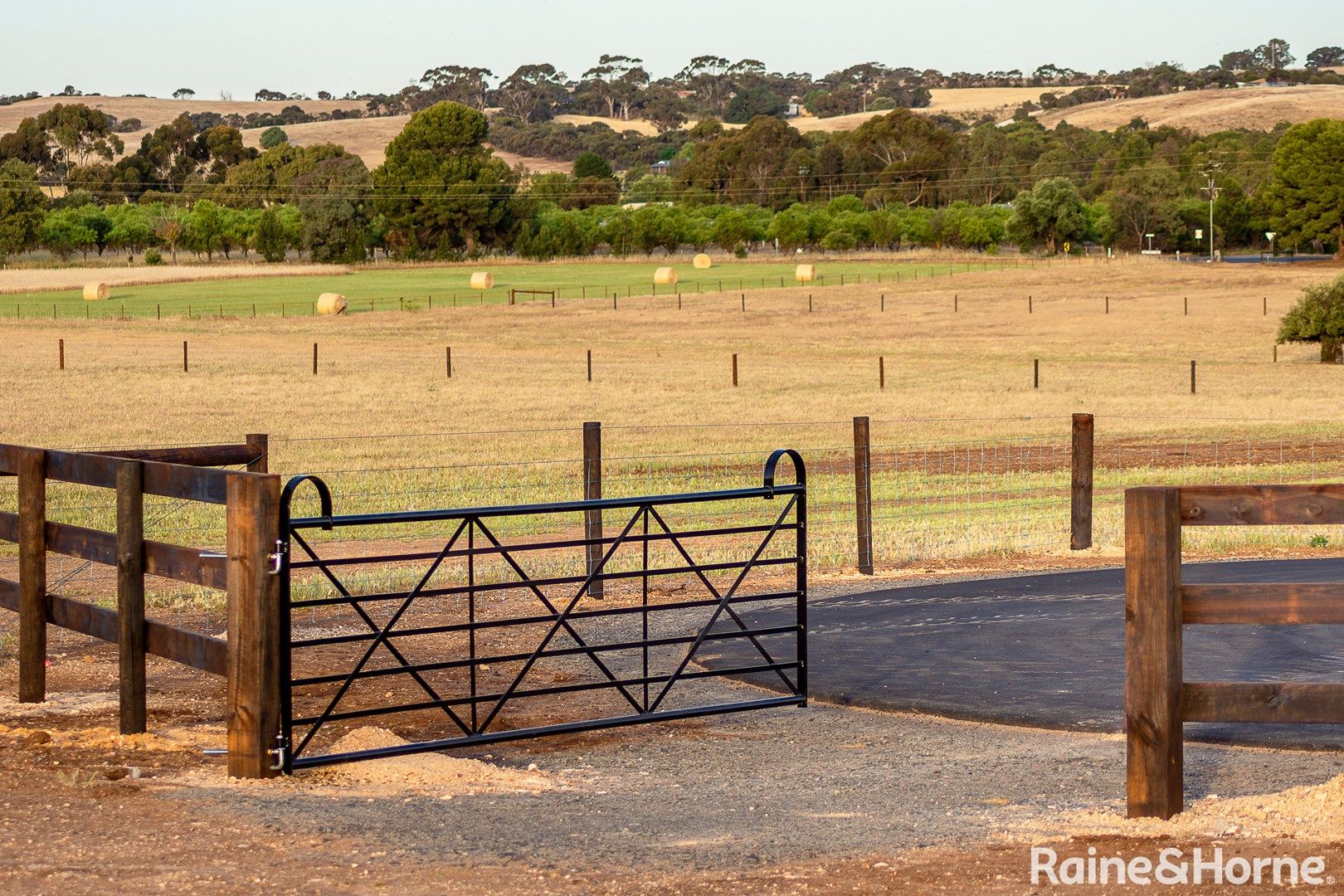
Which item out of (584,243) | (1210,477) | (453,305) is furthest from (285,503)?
(584,243)

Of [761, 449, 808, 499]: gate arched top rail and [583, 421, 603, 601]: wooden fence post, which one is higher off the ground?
[761, 449, 808, 499]: gate arched top rail

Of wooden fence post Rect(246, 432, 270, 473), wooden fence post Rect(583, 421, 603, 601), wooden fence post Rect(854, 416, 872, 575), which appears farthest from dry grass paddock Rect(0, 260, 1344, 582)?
wooden fence post Rect(246, 432, 270, 473)

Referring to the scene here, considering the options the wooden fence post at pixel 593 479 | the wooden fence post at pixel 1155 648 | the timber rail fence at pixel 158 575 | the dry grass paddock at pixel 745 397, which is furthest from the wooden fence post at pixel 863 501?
the wooden fence post at pixel 1155 648

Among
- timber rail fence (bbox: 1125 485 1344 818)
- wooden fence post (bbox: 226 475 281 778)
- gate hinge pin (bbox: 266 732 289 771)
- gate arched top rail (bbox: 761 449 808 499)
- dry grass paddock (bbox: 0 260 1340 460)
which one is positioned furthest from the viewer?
dry grass paddock (bbox: 0 260 1340 460)

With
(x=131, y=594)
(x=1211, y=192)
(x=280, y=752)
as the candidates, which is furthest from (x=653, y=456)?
(x=1211, y=192)

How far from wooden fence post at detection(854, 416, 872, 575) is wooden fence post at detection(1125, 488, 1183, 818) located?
8.91 m

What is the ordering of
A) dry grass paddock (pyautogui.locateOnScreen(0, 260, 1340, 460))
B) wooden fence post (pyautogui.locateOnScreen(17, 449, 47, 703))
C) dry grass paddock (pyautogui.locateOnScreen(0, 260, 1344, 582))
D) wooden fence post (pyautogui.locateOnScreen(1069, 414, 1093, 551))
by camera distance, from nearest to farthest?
1. wooden fence post (pyautogui.locateOnScreen(17, 449, 47, 703))
2. wooden fence post (pyautogui.locateOnScreen(1069, 414, 1093, 551))
3. dry grass paddock (pyautogui.locateOnScreen(0, 260, 1344, 582))
4. dry grass paddock (pyautogui.locateOnScreen(0, 260, 1340, 460))

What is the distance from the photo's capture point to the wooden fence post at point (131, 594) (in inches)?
337

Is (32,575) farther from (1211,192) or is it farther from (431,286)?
(1211,192)

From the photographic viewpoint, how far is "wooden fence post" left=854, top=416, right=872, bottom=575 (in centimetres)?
1590

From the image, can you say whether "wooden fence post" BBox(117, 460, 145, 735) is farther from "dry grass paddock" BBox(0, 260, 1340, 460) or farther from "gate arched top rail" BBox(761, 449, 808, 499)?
"dry grass paddock" BBox(0, 260, 1340, 460)

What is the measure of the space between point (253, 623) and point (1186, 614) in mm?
4058

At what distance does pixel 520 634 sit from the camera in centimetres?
1259

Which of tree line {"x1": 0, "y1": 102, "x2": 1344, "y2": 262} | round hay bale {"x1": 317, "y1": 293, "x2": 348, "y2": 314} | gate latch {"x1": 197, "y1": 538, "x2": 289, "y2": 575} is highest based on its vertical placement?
tree line {"x1": 0, "y1": 102, "x2": 1344, "y2": 262}
